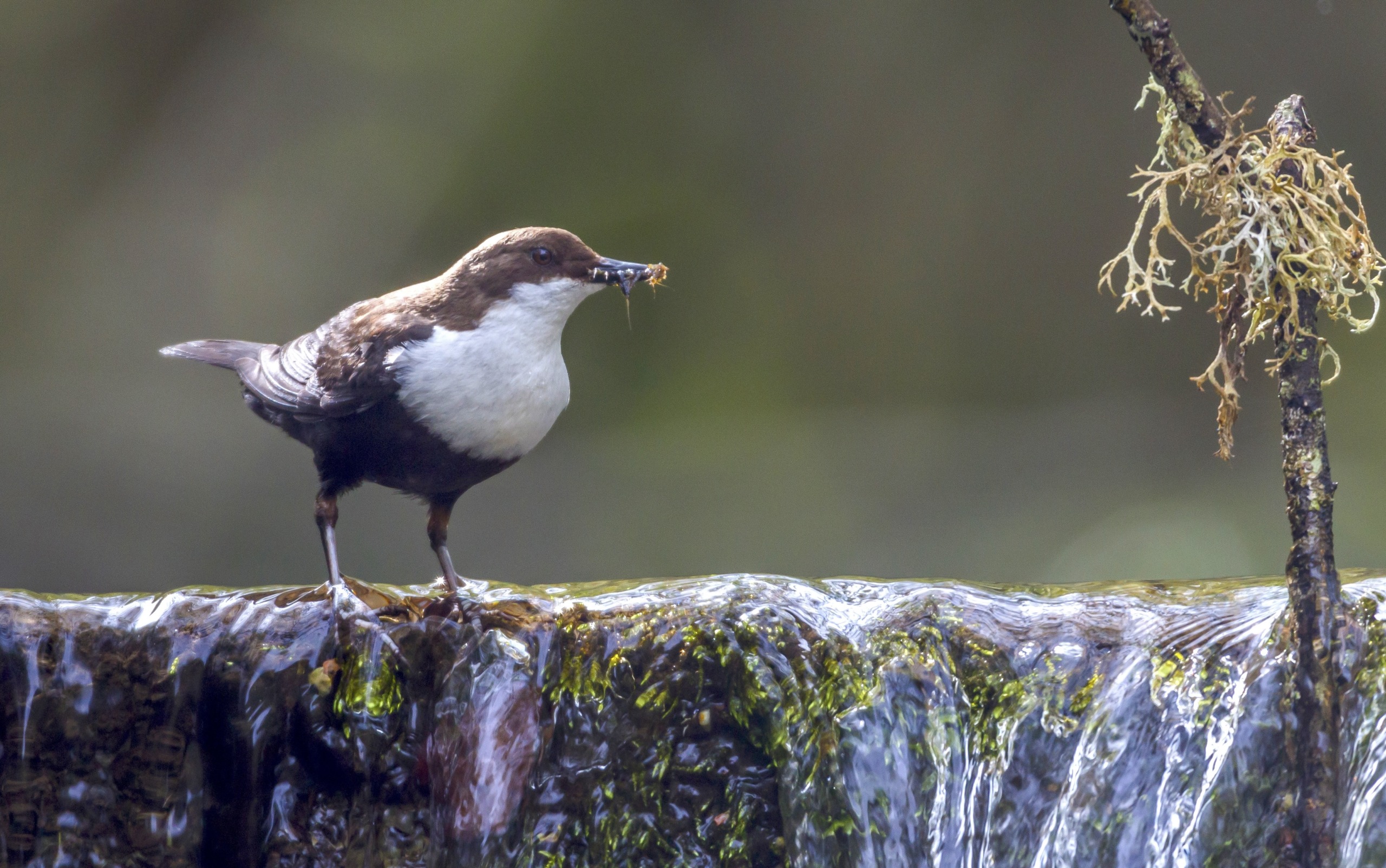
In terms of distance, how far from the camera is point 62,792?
1.59 m

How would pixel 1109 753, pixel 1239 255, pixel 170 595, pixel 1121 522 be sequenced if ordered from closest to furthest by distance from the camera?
pixel 1239 255 → pixel 1109 753 → pixel 170 595 → pixel 1121 522

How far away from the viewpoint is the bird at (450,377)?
6.20ft

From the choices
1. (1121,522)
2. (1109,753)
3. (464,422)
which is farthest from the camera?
(1121,522)

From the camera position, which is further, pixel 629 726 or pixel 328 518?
pixel 328 518

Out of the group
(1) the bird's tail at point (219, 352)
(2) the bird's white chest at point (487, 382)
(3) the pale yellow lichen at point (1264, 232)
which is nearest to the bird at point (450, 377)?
(2) the bird's white chest at point (487, 382)

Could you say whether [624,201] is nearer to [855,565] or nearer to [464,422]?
[855,565]

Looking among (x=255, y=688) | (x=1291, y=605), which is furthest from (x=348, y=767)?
(x=1291, y=605)

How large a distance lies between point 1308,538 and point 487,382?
1.19 m

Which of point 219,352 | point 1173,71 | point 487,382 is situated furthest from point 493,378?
point 1173,71

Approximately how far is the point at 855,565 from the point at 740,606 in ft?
12.1

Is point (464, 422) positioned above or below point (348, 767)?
above

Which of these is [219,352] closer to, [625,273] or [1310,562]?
[625,273]

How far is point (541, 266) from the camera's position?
2.01 m

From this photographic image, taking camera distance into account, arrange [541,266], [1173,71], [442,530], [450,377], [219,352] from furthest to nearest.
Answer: [219,352] → [442,530] → [541,266] → [450,377] → [1173,71]
